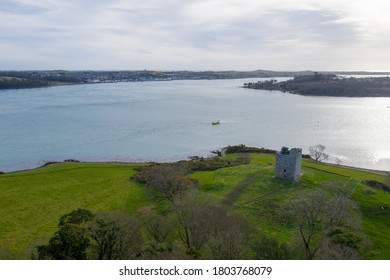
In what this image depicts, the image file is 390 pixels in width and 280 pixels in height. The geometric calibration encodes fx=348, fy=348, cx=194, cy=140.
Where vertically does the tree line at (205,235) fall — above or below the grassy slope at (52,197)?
above

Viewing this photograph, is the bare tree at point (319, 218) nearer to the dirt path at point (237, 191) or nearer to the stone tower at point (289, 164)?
the dirt path at point (237, 191)

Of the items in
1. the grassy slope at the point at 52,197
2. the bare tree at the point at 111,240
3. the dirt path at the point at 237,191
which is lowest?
the grassy slope at the point at 52,197

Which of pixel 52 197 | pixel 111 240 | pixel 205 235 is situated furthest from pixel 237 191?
pixel 52 197

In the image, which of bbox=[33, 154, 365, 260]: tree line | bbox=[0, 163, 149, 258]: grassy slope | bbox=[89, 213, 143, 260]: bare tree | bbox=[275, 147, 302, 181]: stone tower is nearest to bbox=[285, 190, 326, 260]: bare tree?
bbox=[33, 154, 365, 260]: tree line

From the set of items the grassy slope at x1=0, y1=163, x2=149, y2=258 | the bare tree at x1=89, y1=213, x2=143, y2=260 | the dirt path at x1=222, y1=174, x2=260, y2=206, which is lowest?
the grassy slope at x1=0, y1=163, x2=149, y2=258

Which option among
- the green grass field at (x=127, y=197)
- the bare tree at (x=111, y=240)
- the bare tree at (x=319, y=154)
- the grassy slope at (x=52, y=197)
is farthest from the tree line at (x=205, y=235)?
the bare tree at (x=319, y=154)

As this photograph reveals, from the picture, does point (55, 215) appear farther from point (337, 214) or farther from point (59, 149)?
point (59, 149)

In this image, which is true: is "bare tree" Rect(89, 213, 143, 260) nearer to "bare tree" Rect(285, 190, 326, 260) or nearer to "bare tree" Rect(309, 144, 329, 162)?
"bare tree" Rect(285, 190, 326, 260)

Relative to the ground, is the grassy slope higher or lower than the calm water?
lower
